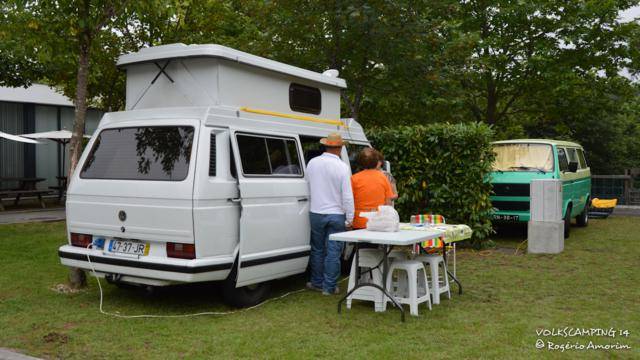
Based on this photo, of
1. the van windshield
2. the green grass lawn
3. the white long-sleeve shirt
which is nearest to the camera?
the green grass lawn

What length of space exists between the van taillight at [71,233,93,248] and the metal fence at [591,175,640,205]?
690 inches

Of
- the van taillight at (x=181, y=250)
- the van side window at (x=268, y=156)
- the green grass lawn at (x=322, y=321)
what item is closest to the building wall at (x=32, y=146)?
the green grass lawn at (x=322, y=321)

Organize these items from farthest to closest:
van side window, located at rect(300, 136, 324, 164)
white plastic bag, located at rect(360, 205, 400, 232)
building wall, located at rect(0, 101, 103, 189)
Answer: building wall, located at rect(0, 101, 103, 189) → van side window, located at rect(300, 136, 324, 164) → white plastic bag, located at rect(360, 205, 400, 232)

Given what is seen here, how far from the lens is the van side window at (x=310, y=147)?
729 centimetres

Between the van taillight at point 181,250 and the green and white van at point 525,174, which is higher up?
the green and white van at point 525,174

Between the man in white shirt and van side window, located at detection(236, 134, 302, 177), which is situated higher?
van side window, located at detection(236, 134, 302, 177)

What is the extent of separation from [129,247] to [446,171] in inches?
241

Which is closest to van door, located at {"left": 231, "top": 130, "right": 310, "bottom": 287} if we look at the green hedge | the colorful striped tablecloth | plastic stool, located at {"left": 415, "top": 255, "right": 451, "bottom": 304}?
the colorful striped tablecloth

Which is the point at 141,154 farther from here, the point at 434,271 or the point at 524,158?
the point at 524,158

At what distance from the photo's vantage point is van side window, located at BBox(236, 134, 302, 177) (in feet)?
20.4

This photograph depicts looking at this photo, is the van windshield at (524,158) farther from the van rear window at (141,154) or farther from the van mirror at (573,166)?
the van rear window at (141,154)

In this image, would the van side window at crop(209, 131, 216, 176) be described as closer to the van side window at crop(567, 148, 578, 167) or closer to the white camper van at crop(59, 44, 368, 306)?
the white camper van at crop(59, 44, 368, 306)

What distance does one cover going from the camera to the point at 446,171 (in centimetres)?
1039

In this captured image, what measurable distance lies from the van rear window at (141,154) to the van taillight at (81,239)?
61 centimetres
